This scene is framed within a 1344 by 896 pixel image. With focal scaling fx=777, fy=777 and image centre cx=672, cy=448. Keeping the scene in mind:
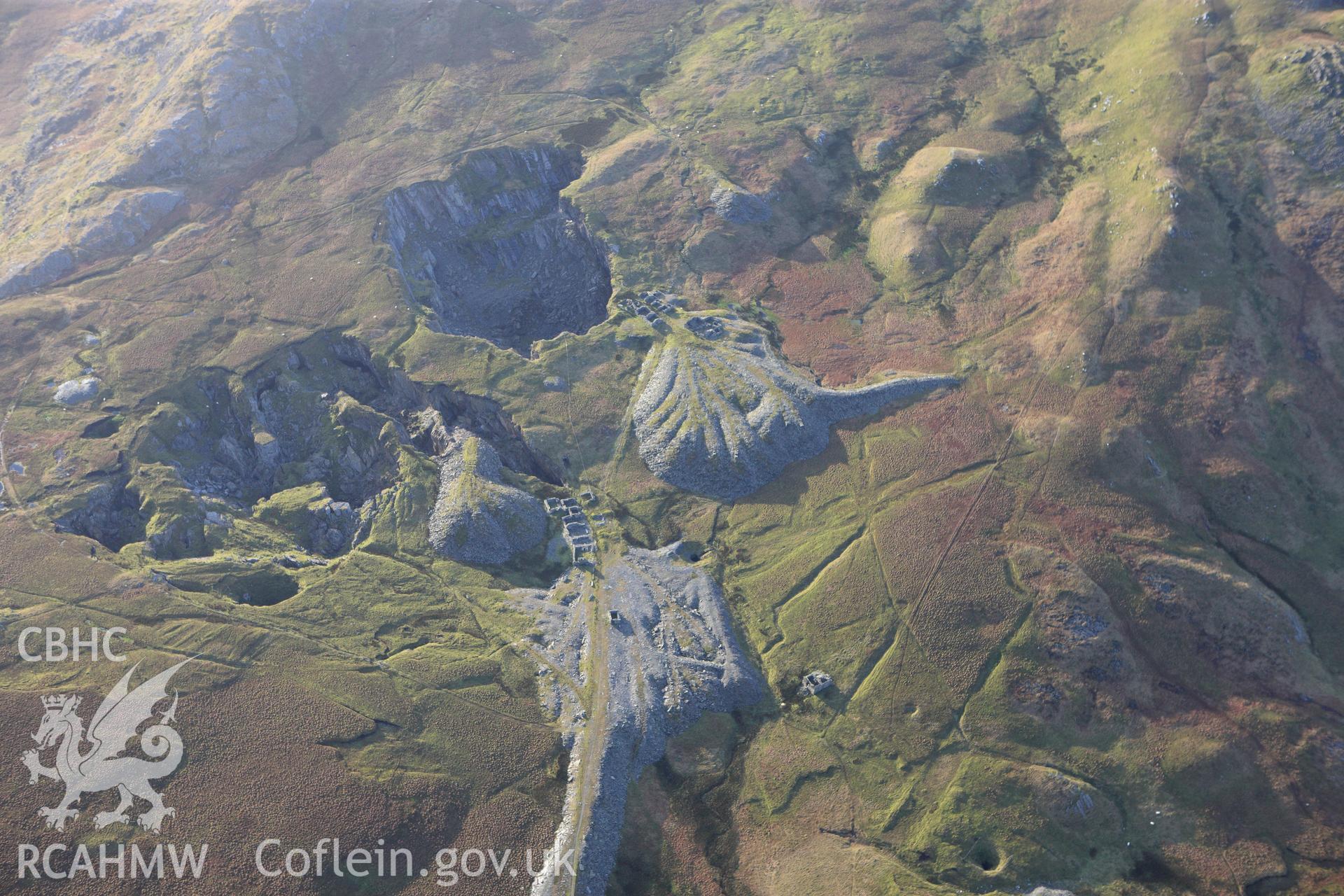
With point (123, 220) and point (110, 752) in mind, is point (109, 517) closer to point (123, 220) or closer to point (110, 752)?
point (110, 752)

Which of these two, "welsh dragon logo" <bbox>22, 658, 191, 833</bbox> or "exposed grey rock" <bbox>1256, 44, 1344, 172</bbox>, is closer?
"welsh dragon logo" <bbox>22, 658, 191, 833</bbox>

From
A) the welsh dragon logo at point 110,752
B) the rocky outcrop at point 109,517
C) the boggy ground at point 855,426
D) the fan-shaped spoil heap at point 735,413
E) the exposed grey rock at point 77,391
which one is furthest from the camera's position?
the exposed grey rock at point 77,391

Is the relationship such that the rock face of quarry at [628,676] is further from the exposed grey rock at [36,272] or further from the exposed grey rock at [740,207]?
the exposed grey rock at [36,272]

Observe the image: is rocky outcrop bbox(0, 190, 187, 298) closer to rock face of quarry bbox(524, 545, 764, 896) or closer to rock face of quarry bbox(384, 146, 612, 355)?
rock face of quarry bbox(384, 146, 612, 355)

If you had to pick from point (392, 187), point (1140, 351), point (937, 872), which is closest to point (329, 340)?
point (392, 187)

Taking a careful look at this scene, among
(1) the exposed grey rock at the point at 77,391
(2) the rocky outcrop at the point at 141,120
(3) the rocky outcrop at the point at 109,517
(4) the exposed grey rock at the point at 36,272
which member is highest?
(2) the rocky outcrop at the point at 141,120

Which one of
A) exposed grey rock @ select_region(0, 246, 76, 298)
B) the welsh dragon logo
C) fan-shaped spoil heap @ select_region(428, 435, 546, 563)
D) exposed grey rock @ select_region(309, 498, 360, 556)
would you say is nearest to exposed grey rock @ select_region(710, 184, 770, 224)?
fan-shaped spoil heap @ select_region(428, 435, 546, 563)

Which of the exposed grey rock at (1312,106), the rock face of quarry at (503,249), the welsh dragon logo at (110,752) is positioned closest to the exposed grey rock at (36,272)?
the rock face of quarry at (503,249)
